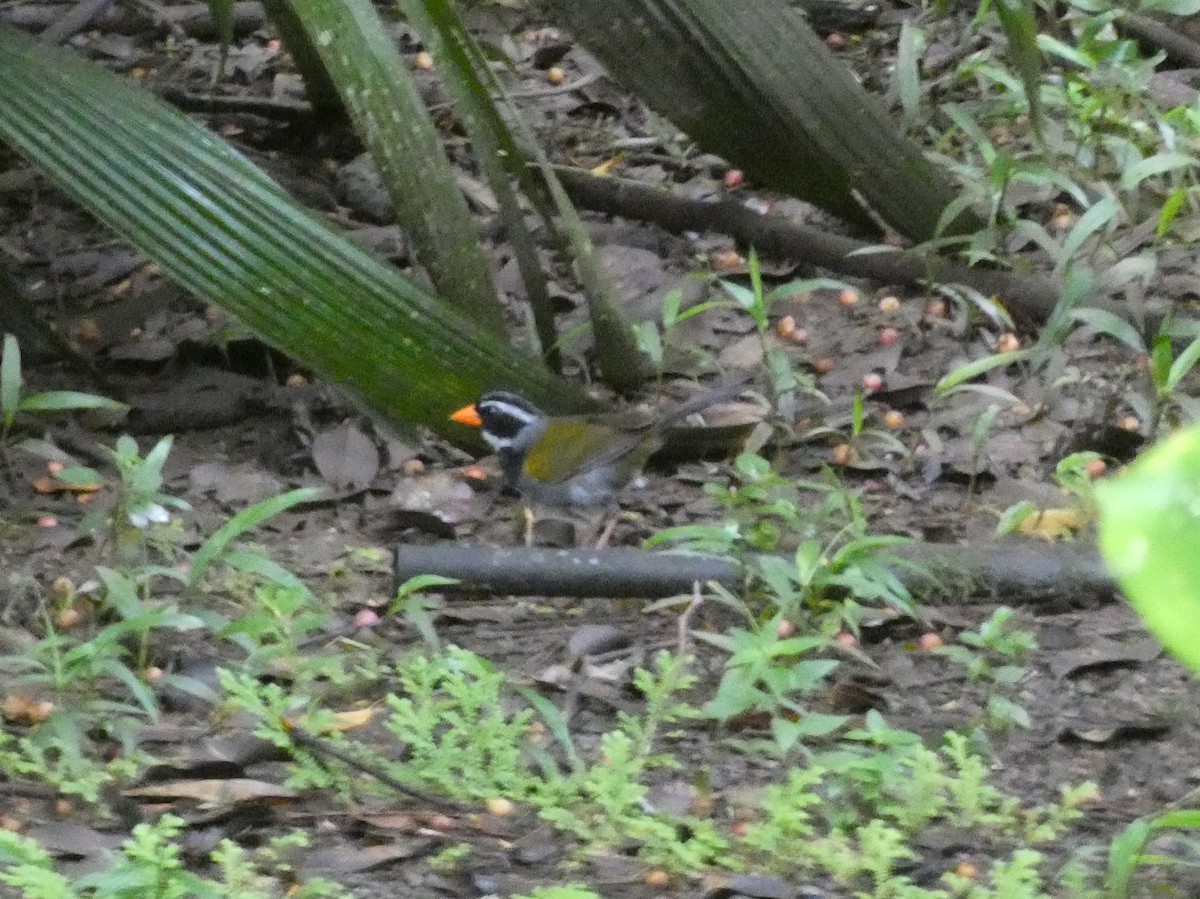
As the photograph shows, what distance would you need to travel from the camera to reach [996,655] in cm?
284

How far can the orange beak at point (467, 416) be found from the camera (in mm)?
3295

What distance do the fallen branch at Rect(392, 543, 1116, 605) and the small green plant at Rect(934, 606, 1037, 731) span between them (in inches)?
7.6

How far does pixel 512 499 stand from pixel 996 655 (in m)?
1.36

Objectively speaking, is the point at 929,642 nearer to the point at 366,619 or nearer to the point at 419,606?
the point at 419,606

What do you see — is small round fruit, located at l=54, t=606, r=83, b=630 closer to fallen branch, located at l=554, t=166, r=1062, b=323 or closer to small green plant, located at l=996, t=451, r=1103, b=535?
small green plant, located at l=996, t=451, r=1103, b=535

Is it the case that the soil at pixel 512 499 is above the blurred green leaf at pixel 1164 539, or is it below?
below

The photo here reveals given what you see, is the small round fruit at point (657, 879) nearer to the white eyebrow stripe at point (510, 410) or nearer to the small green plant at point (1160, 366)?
the white eyebrow stripe at point (510, 410)

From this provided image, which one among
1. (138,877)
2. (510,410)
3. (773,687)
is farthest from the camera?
(510,410)

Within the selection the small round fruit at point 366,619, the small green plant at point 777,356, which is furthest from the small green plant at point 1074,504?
the small round fruit at point 366,619

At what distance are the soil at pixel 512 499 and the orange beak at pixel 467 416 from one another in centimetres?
11

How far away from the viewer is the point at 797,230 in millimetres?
4637

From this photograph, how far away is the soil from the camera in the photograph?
228 cm

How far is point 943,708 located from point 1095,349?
6.07 feet

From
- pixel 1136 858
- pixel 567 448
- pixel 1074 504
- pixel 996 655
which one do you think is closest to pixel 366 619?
pixel 567 448
